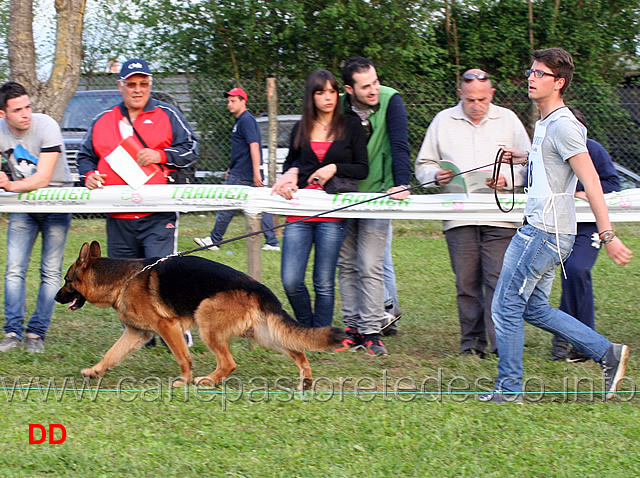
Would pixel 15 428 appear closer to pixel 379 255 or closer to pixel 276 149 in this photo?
pixel 379 255

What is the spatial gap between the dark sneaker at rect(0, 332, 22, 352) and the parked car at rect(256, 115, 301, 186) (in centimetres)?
562

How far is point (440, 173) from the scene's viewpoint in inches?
214

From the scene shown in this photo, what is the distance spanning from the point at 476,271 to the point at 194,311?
2.11 meters

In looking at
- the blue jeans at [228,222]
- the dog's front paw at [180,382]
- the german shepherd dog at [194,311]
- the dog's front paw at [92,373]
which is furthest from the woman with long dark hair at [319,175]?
the blue jeans at [228,222]

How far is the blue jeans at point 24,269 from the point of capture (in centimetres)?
562

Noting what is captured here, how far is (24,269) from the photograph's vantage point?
5688 millimetres

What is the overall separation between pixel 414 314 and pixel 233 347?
2068 millimetres

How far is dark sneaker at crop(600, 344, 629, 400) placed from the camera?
4312 mm

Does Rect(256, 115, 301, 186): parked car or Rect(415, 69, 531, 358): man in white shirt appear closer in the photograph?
Rect(415, 69, 531, 358): man in white shirt

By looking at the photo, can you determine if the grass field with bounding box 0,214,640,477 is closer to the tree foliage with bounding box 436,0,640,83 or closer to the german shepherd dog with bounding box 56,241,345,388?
the german shepherd dog with bounding box 56,241,345,388

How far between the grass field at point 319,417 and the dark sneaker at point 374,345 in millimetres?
82

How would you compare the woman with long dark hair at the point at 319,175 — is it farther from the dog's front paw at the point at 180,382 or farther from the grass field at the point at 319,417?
the dog's front paw at the point at 180,382

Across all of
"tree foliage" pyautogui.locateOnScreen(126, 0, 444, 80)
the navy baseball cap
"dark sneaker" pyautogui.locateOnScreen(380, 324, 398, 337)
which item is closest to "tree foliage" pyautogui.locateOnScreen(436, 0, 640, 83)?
"tree foliage" pyautogui.locateOnScreen(126, 0, 444, 80)

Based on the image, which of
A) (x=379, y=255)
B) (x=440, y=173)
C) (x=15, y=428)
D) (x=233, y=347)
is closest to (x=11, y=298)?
(x=233, y=347)
